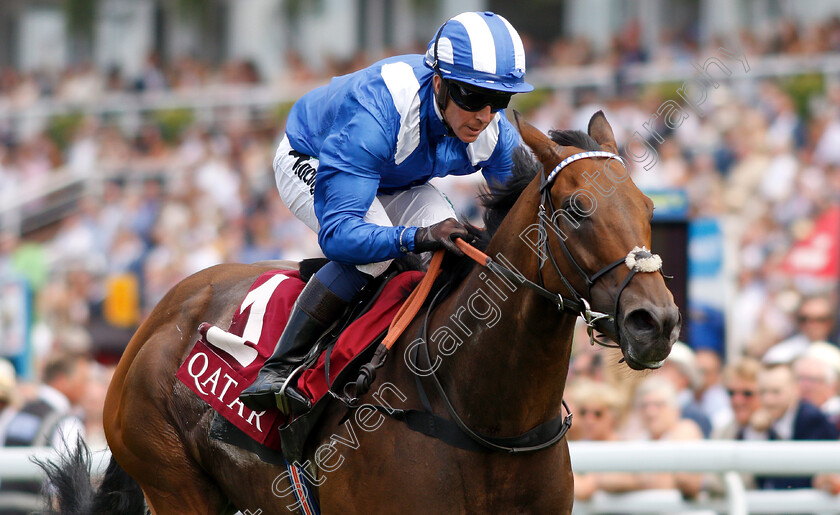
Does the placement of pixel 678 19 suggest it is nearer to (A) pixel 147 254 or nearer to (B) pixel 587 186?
(A) pixel 147 254

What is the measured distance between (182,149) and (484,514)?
1437 centimetres

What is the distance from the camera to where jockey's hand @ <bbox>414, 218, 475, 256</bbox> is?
329 cm

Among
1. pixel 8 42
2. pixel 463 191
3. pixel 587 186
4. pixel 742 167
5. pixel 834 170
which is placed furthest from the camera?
pixel 8 42

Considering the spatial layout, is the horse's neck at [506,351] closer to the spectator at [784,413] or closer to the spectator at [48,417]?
the spectator at [48,417]

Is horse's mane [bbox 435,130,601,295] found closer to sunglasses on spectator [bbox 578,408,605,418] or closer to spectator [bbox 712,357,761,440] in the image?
sunglasses on spectator [bbox 578,408,605,418]

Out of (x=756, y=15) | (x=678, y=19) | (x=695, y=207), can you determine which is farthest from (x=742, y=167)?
(x=678, y=19)

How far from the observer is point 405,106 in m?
3.51

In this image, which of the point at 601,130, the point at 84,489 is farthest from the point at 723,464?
the point at 84,489

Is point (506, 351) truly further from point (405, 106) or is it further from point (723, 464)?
point (723, 464)

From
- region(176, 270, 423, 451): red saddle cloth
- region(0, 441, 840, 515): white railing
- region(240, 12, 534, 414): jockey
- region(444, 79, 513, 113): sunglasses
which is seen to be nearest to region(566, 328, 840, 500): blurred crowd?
region(0, 441, 840, 515): white railing

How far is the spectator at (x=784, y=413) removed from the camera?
17.5ft

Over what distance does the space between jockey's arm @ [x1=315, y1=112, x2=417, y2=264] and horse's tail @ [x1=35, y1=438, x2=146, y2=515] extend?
1.80 m

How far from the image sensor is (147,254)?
13.4 metres

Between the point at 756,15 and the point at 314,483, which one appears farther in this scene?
the point at 756,15
